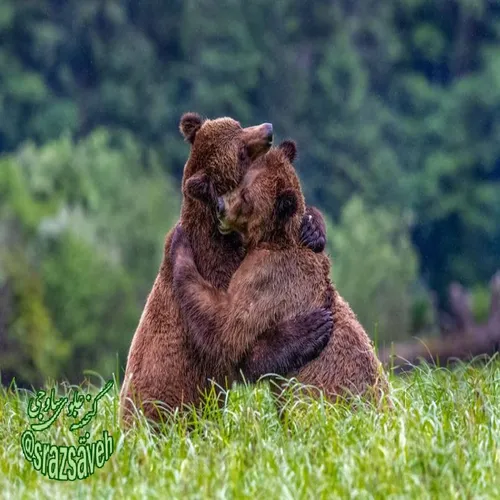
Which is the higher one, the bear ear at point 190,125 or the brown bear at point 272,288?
the bear ear at point 190,125

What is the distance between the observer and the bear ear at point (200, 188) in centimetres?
597

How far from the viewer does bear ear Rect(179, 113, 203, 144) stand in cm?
616

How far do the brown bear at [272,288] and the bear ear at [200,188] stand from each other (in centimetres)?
7

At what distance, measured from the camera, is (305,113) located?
46.6m

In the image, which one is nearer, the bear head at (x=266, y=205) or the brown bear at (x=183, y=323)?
the brown bear at (x=183, y=323)

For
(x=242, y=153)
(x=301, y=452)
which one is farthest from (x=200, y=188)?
(x=301, y=452)

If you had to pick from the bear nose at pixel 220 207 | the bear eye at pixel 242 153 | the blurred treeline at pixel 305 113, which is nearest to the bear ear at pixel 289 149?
the bear eye at pixel 242 153

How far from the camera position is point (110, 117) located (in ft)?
151

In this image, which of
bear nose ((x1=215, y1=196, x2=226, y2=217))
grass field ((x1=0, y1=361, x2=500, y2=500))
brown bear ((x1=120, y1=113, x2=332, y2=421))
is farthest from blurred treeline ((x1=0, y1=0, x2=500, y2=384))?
grass field ((x1=0, y1=361, x2=500, y2=500))

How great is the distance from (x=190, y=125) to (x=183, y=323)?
86cm

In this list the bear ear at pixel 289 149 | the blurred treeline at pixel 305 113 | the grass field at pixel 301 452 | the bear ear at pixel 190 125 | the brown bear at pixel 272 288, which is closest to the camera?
the grass field at pixel 301 452

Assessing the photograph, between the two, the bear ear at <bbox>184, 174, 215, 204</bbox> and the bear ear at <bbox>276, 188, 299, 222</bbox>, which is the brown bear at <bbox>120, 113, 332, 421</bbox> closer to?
the bear ear at <bbox>184, 174, 215, 204</bbox>

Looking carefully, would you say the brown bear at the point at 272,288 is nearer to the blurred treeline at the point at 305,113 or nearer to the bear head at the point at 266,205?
the bear head at the point at 266,205

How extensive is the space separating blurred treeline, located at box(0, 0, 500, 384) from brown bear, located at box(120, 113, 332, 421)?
25803 millimetres
